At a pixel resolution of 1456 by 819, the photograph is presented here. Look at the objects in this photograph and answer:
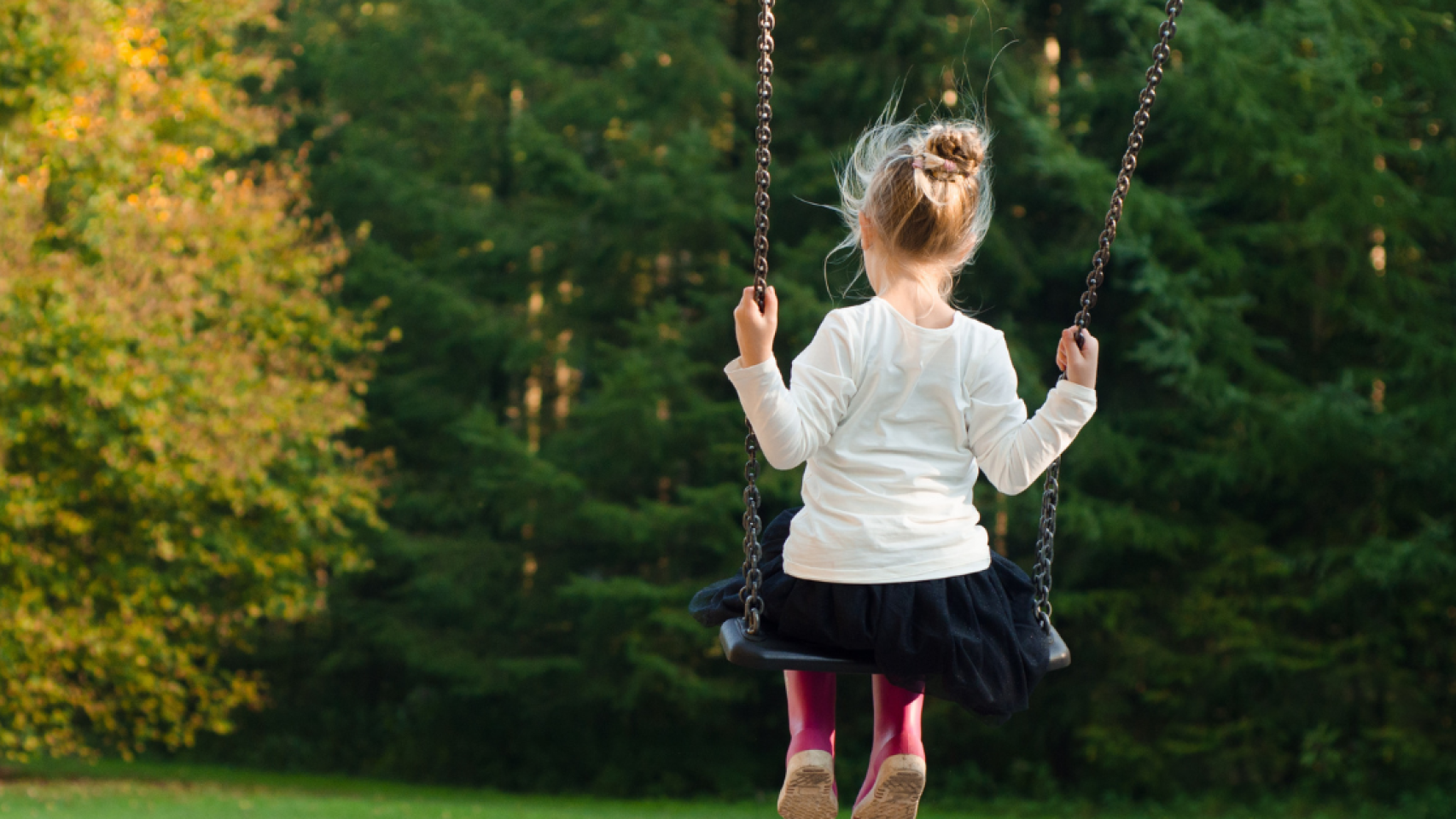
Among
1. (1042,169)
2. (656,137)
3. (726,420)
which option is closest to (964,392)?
(1042,169)

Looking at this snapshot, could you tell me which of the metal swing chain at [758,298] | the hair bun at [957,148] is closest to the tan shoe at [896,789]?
the metal swing chain at [758,298]

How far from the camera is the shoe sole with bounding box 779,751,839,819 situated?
7.94 feet

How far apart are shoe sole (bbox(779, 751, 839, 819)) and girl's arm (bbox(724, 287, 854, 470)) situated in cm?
54

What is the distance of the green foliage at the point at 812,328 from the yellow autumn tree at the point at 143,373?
136cm

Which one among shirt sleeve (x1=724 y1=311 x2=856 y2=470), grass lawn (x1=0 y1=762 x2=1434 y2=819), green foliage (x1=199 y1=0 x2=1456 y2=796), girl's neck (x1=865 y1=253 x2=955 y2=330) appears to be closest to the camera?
shirt sleeve (x1=724 y1=311 x2=856 y2=470)

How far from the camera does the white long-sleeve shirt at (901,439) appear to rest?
2.35 meters

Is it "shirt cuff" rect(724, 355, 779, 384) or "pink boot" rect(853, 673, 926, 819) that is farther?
"pink boot" rect(853, 673, 926, 819)

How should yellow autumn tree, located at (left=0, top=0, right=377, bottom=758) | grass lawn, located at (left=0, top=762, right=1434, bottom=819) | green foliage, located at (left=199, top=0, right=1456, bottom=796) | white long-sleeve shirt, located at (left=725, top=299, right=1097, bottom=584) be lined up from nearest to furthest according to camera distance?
white long-sleeve shirt, located at (left=725, top=299, right=1097, bottom=584), green foliage, located at (left=199, top=0, right=1456, bottom=796), yellow autumn tree, located at (left=0, top=0, right=377, bottom=758), grass lawn, located at (left=0, top=762, right=1434, bottom=819)

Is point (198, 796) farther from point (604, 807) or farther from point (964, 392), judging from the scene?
point (964, 392)

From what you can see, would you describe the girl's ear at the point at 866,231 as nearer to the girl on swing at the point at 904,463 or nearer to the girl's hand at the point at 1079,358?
the girl on swing at the point at 904,463

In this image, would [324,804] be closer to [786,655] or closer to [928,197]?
[786,655]

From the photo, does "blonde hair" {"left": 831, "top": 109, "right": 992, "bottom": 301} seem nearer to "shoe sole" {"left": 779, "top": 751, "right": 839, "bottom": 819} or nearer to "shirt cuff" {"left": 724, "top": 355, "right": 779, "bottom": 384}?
"shirt cuff" {"left": 724, "top": 355, "right": 779, "bottom": 384}

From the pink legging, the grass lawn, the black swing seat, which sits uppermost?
the black swing seat

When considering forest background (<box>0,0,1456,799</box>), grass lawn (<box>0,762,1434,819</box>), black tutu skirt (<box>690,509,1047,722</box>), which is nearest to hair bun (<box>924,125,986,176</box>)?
black tutu skirt (<box>690,509,1047,722</box>)
